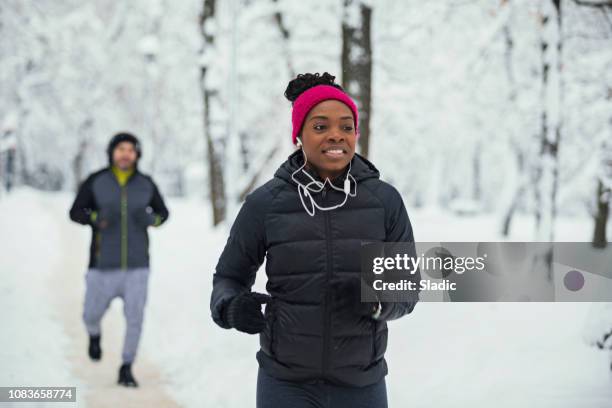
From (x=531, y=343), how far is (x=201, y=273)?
6.90 m

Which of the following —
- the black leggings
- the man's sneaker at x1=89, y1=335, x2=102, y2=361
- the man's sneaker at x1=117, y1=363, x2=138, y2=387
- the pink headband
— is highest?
the pink headband

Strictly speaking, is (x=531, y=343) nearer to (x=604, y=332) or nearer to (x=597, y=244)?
(x=604, y=332)

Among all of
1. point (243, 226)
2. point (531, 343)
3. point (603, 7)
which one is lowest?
point (531, 343)

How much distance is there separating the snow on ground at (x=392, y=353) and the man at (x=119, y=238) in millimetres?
697

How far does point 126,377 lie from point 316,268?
424 cm

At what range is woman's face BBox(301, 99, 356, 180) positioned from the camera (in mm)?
2637

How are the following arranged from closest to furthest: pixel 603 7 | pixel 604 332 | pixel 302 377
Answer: pixel 302 377 < pixel 604 332 < pixel 603 7

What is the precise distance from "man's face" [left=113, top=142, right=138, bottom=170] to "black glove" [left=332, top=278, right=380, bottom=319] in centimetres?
434

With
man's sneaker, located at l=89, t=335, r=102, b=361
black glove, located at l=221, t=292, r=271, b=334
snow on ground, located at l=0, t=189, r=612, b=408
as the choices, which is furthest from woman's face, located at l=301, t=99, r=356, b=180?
man's sneaker, located at l=89, t=335, r=102, b=361

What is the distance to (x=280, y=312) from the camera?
2.64 m

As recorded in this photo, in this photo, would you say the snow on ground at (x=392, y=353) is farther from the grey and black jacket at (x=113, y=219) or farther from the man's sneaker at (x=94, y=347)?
the grey and black jacket at (x=113, y=219)

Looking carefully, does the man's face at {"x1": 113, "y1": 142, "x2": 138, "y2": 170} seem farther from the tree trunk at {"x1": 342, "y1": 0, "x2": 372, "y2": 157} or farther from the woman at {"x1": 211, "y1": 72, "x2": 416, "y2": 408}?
the woman at {"x1": 211, "y1": 72, "x2": 416, "y2": 408}

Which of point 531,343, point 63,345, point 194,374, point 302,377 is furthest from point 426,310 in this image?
point 302,377

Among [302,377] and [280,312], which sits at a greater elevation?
[280,312]
